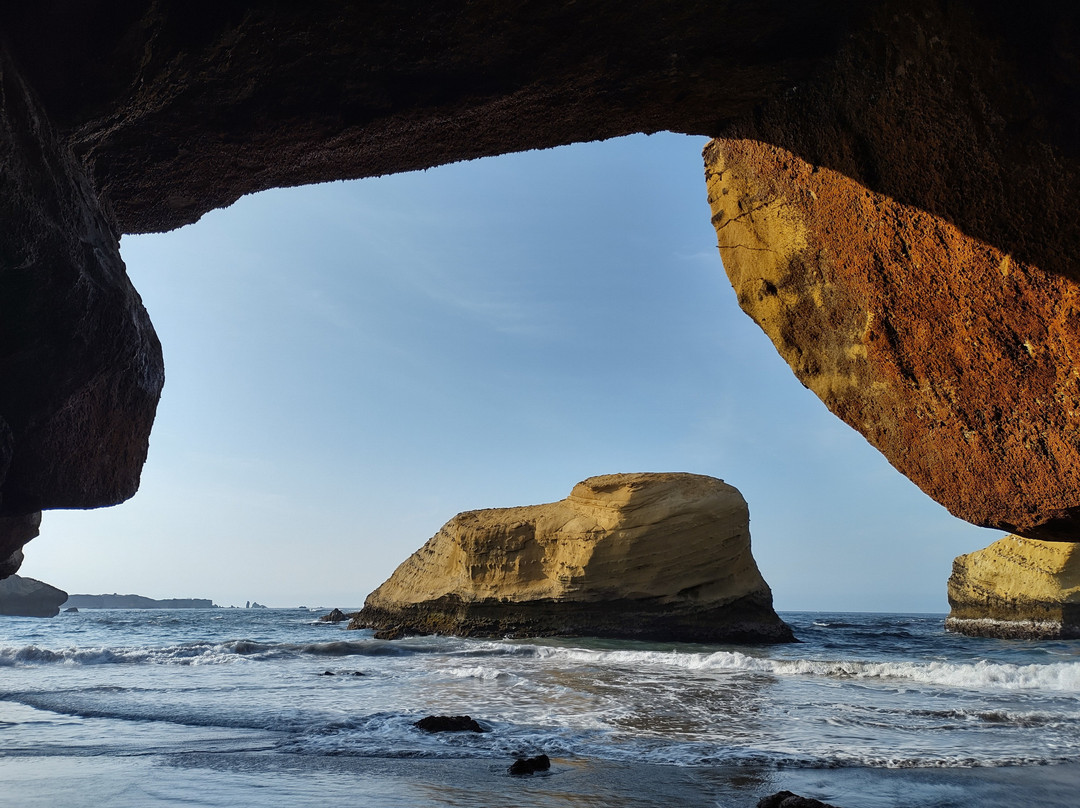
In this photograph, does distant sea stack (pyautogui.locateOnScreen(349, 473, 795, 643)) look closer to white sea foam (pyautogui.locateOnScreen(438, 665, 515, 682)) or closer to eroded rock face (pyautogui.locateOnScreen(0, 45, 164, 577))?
white sea foam (pyautogui.locateOnScreen(438, 665, 515, 682))

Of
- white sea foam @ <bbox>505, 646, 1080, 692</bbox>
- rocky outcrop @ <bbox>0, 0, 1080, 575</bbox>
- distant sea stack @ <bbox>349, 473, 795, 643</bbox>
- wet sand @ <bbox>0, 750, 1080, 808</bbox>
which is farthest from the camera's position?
distant sea stack @ <bbox>349, 473, 795, 643</bbox>

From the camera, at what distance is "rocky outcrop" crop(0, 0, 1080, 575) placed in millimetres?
2320

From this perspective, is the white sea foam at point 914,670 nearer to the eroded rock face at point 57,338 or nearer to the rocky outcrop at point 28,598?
the eroded rock face at point 57,338

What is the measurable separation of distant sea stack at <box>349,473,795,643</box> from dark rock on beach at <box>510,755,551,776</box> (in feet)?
43.4

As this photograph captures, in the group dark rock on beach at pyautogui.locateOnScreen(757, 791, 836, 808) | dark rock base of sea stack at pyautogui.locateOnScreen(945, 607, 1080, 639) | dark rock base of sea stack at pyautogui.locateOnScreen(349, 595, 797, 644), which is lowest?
dark rock base of sea stack at pyautogui.locateOnScreen(945, 607, 1080, 639)

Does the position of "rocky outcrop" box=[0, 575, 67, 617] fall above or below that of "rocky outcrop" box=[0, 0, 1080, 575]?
below

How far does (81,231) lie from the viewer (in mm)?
2451

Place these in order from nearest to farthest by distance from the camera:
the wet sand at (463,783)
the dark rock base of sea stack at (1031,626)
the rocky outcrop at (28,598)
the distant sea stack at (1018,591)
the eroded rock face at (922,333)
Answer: the eroded rock face at (922,333) < the wet sand at (463,783) < the dark rock base of sea stack at (1031,626) < the distant sea stack at (1018,591) < the rocky outcrop at (28,598)

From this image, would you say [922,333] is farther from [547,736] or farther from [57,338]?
[547,736]

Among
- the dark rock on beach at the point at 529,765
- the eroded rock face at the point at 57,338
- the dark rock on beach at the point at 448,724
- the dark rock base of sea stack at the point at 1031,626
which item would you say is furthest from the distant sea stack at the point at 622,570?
the eroded rock face at the point at 57,338

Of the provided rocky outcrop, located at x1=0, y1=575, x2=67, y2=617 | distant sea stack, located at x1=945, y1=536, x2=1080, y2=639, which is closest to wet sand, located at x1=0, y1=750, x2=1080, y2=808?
distant sea stack, located at x1=945, y1=536, x2=1080, y2=639

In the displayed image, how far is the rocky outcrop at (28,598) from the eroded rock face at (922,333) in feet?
214

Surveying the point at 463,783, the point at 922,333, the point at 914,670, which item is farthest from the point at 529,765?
the point at 914,670

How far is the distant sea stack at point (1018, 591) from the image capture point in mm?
21141
